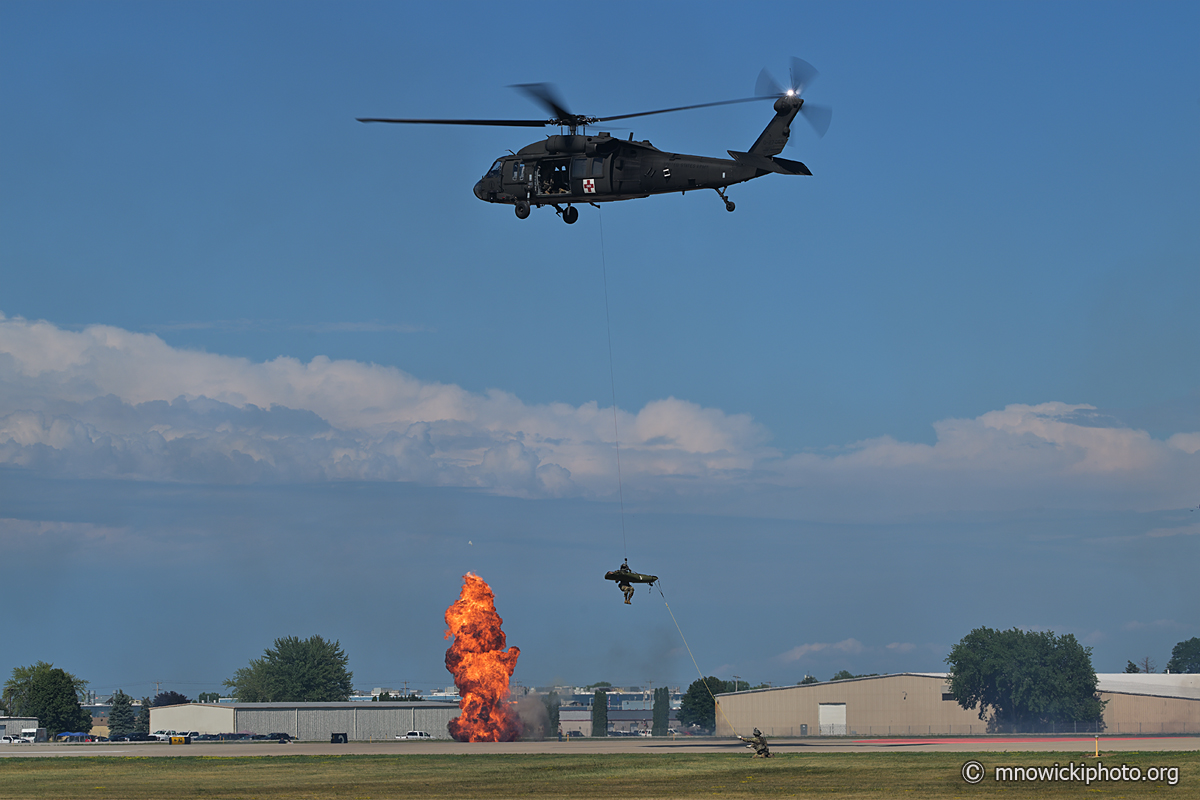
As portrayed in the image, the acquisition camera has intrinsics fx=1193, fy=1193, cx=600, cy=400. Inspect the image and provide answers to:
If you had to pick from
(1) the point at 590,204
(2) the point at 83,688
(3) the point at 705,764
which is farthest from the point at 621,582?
(2) the point at 83,688

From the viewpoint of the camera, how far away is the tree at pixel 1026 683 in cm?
14288

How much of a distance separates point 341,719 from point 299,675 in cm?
5296

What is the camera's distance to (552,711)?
125438mm

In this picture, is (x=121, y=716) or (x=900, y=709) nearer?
(x=900, y=709)

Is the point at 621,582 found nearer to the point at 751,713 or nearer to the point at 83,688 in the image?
the point at 751,713

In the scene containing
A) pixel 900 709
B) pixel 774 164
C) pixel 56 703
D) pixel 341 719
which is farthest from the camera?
pixel 56 703

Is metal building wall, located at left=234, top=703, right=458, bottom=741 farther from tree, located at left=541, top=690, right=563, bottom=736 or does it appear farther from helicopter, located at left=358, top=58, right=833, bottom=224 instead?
helicopter, located at left=358, top=58, right=833, bottom=224

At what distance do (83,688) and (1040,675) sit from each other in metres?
128

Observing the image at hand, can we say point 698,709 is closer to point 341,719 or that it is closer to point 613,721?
point 613,721

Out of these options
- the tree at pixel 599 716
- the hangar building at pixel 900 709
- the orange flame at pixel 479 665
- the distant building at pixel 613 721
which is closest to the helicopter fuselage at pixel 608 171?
the orange flame at pixel 479 665

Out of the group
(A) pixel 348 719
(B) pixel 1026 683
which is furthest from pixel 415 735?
(B) pixel 1026 683

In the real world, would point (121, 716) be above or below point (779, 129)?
below

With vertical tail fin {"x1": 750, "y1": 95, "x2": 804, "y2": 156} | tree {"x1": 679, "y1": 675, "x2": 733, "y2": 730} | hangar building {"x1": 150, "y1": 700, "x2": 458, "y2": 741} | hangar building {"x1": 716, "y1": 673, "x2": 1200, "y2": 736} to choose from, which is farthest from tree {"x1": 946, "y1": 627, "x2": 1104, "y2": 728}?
vertical tail fin {"x1": 750, "y1": 95, "x2": 804, "y2": 156}

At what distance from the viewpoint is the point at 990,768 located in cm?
5334
